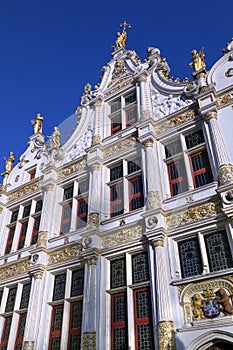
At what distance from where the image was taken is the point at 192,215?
32.3ft

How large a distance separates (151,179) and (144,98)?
172 inches

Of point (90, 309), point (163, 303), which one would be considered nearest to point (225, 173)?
point (163, 303)

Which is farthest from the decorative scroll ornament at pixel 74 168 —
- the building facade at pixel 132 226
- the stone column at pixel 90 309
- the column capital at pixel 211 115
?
the column capital at pixel 211 115

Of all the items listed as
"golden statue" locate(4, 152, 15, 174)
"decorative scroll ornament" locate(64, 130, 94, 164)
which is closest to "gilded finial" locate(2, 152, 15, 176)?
"golden statue" locate(4, 152, 15, 174)

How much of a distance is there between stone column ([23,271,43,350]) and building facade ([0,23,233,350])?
0.12 ft

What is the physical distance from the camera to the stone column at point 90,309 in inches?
378

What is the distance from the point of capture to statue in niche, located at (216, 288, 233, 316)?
7829 millimetres

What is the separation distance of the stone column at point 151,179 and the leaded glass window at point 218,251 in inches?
80.3

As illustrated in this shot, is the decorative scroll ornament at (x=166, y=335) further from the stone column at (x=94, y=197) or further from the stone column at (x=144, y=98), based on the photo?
the stone column at (x=144, y=98)

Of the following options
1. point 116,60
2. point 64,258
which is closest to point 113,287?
point 64,258

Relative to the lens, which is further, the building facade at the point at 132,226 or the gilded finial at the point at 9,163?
the gilded finial at the point at 9,163

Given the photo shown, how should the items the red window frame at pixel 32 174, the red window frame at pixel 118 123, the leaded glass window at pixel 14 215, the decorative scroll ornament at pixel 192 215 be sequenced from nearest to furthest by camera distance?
1. the decorative scroll ornament at pixel 192 215
2. the red window frame at pixel 118 123
3. the leaded glass window at pixel 14 215
4. the red window frame at pixel 32 174

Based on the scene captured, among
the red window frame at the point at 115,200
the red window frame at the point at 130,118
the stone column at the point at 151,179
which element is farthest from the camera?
the red window frame at the point at 130,118

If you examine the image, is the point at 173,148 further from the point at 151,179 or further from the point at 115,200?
the point at 115,200
